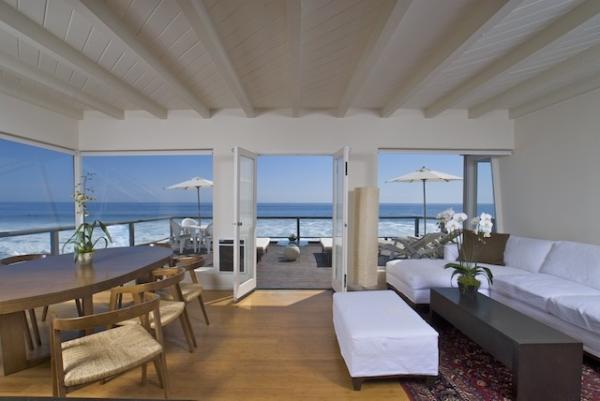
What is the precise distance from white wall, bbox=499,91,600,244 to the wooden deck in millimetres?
3046

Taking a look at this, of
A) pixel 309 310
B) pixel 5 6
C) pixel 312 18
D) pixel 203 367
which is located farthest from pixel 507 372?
pixel 5 6

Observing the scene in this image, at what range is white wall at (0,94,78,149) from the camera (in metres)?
3.25

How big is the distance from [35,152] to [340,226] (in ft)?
14.1

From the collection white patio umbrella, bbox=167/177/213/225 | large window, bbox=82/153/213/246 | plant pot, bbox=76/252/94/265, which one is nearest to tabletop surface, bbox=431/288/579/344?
plant pot, bbox=76/252/94/265

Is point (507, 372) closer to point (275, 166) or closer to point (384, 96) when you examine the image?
point (384, 96)

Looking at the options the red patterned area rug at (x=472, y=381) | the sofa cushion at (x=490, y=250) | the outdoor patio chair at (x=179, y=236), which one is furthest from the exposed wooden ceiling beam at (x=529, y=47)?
the outdoor patio chair at (x=179, y=236)

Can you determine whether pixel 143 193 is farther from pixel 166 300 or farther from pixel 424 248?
pixel 424 248

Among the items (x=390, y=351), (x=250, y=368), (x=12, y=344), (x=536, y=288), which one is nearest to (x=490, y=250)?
(x=536, y=288)

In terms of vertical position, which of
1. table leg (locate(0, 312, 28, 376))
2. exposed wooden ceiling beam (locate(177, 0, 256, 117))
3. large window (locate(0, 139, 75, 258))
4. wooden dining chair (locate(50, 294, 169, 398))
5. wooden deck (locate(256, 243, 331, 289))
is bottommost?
wooden deck (locate(256, 243, 331, 289))

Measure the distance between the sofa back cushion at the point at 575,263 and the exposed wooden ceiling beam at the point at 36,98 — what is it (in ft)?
20.0

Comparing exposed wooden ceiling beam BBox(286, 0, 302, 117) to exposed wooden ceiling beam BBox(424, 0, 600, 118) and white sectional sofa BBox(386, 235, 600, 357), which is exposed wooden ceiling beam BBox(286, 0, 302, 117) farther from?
white sectional sofa BBox(386, 235, 600, 357)

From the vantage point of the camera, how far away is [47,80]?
279 centimetres

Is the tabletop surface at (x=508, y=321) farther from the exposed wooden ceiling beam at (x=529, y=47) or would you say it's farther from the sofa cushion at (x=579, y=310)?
the exposed wooden ceiling beam at (x=529, y=47)

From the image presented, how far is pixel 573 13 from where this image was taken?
78.2 inches
